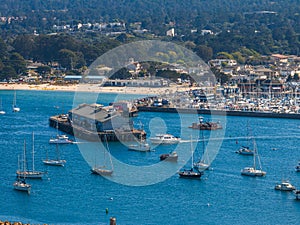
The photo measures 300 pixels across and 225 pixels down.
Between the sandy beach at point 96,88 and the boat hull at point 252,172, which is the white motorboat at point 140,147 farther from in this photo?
the sandy beach at point 96,88

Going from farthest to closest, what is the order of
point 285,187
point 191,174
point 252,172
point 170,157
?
1. point 170,157
2. point 252,172
3. point 191,174
4. point 285,187

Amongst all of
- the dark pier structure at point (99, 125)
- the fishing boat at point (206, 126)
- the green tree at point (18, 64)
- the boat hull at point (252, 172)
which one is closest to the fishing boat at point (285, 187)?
the boat hull at point (252, 172)

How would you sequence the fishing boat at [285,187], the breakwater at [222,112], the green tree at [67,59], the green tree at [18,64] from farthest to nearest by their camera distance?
the green tree at [67,59] < the green tree at [18,64] < the breakwater at [222,112] < the fishing boat at [285,187]

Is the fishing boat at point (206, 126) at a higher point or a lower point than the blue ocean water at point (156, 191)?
higher

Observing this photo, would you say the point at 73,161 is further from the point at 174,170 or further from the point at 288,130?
the point at 288,130

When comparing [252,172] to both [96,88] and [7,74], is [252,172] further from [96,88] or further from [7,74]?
[7,74]

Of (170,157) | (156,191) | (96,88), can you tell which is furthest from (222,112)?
(156,191)

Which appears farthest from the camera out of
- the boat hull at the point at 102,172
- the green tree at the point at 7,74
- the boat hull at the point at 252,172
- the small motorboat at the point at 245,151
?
the green tree at the point at 7,74

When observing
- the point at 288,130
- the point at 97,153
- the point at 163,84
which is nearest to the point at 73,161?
the point at 97,153

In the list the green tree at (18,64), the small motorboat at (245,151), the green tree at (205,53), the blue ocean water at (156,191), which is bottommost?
the blue ocean water at (156,191)
